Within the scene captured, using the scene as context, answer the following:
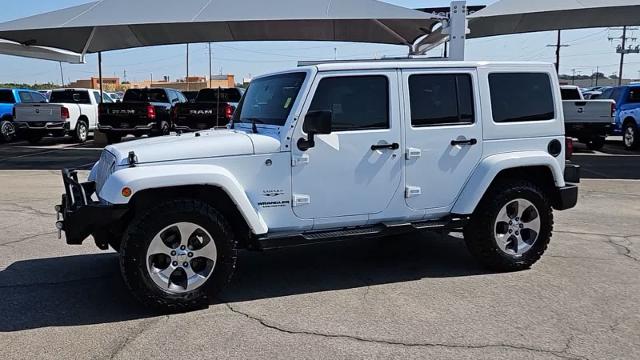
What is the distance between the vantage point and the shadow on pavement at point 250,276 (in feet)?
14.9

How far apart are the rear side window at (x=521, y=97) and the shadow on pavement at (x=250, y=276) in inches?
61.0

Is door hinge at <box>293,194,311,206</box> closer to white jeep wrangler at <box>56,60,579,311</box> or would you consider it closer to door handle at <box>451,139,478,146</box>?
white jeep wrangler at <box>56,60,579,311</box>

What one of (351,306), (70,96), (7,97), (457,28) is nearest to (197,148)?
(351,306)

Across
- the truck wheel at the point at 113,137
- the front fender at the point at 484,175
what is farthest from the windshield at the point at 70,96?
the front fender at the point at 484,175

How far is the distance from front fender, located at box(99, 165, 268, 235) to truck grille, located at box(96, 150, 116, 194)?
0.30 metres

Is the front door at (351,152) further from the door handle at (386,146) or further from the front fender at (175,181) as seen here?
the front fender at (175,181)

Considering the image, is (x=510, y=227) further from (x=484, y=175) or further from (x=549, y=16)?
(x=549, y=16)

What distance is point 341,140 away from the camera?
4918mm

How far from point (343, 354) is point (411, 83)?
2558 mm

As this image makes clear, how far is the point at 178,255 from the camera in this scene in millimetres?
4496

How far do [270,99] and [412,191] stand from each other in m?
1.53

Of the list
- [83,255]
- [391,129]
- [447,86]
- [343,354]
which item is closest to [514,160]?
[447,86]

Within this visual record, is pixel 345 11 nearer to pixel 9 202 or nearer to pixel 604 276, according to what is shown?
pixel 9 202

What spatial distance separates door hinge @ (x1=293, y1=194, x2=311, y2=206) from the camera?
189 inches
